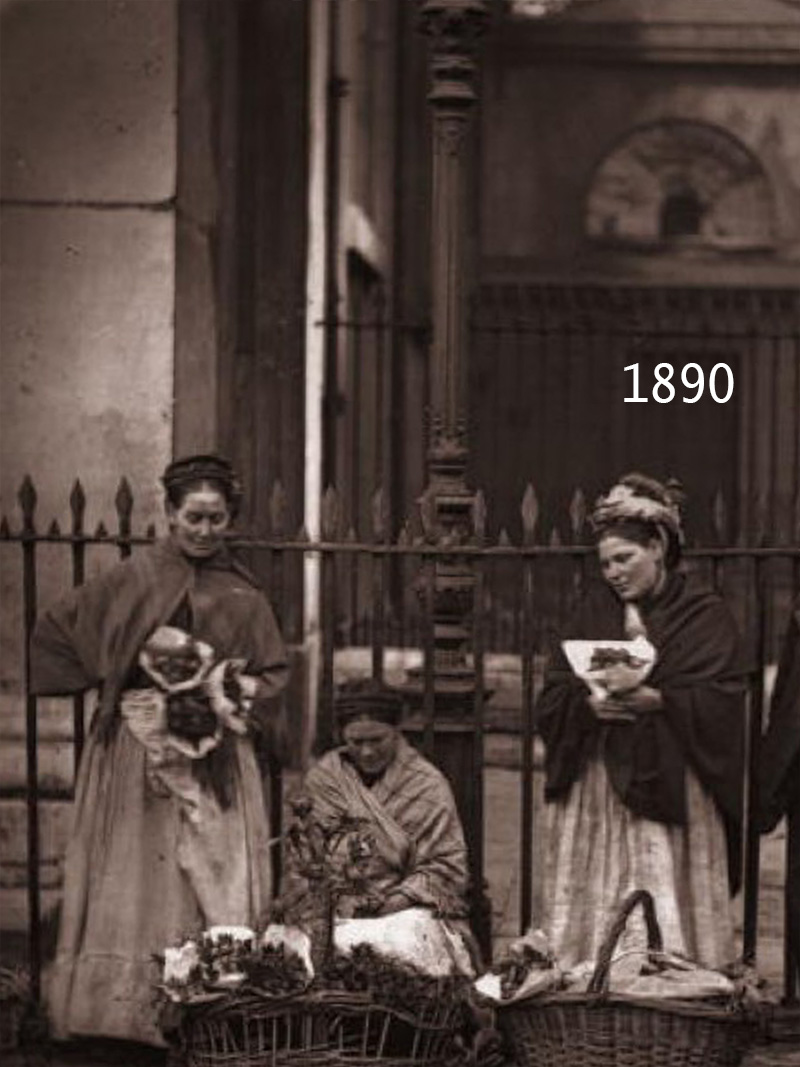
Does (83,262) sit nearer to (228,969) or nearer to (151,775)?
(151,775)

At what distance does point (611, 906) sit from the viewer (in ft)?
34.7

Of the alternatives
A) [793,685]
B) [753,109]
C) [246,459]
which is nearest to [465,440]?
[793,685]

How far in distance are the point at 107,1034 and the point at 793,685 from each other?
2.21 meters

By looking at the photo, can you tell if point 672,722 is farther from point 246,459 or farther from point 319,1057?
point 246,459

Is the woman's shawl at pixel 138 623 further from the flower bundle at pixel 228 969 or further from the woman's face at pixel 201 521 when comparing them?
the flower bundle at pixel 228 969

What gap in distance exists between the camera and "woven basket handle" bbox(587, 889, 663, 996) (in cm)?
971

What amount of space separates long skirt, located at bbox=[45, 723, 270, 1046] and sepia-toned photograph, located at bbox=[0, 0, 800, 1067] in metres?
0.01

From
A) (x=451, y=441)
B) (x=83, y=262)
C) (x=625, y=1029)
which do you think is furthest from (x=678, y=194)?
(x=625, y=1029)

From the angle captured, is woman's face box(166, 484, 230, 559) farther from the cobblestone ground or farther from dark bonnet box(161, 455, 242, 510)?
the cobblestone ground

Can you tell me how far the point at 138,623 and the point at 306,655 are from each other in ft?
22.9

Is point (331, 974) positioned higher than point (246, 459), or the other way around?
point (246, 459)

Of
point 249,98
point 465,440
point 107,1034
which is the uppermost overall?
point 249,98

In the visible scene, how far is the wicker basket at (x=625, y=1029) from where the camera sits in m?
9.72

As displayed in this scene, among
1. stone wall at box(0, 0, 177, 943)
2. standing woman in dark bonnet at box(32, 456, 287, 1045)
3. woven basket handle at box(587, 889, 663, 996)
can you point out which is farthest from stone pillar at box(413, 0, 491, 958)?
stone wall at box(0, 0, 177, 943)
